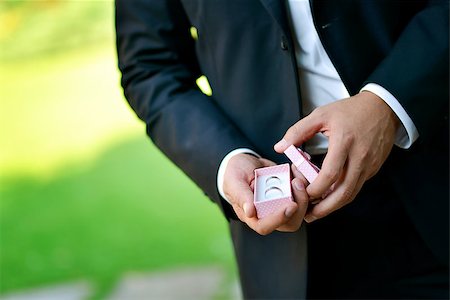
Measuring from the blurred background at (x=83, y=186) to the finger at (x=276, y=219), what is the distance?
1836 mm

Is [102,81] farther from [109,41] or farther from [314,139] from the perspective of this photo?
[314,139]

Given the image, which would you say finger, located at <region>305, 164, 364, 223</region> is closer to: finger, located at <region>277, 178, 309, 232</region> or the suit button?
finger, located at <region>277, 178, 309, 232</region>

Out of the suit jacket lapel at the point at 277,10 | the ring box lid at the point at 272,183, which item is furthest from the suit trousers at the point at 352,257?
the suit jacket lapel at the point at 277,10

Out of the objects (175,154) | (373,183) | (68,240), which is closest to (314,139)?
(373,183)

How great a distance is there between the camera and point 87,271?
322 centimetres

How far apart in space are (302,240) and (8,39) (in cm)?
426

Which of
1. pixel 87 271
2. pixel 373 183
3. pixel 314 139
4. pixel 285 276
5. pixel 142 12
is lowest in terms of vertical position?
pixel 87 271

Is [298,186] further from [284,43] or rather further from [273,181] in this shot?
[284,43]

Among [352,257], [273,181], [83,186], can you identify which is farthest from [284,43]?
[83,186]

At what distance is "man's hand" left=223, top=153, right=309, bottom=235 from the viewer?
1108 millimetres

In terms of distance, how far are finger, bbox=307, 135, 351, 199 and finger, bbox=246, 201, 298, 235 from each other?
50 millimetres

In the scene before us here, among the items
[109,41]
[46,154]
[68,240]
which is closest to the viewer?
[68,240]

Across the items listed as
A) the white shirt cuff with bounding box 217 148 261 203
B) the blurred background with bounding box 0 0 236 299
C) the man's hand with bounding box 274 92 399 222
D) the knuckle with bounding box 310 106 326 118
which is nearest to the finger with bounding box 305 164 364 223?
the man's hand with bounding box 274 92 399 222

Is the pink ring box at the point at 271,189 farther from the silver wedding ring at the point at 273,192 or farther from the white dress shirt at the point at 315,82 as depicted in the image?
the white dress shirt at the point at 315,82
